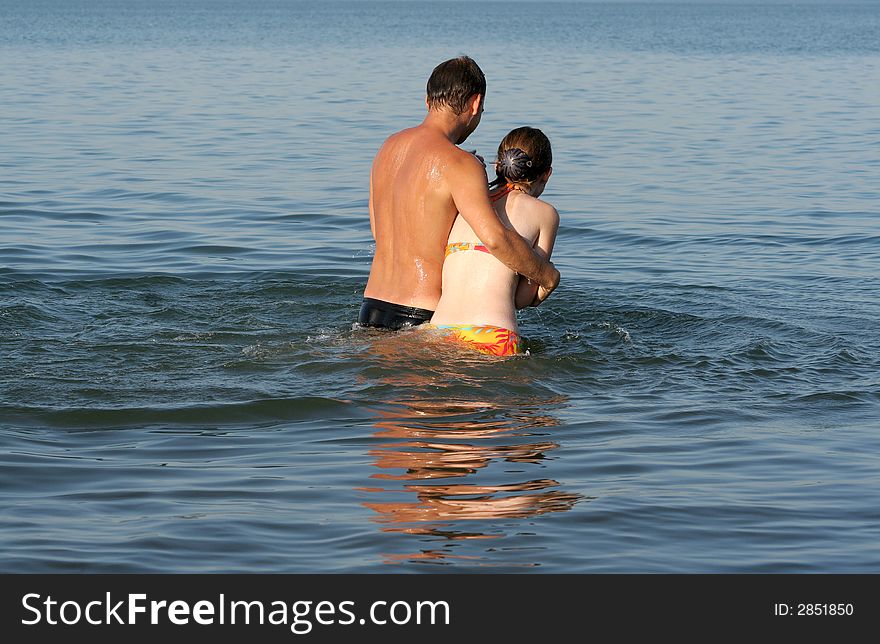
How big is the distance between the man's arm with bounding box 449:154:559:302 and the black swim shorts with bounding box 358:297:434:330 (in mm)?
661

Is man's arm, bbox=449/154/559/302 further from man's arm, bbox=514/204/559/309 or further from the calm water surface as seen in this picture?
the calm water surface

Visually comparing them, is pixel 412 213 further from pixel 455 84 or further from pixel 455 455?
pixel 455 455

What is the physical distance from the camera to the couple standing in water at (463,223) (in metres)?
6.71

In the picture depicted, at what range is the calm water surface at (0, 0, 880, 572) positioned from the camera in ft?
16.3

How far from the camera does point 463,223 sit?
6.93m

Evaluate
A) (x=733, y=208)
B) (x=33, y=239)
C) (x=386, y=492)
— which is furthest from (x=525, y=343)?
(x=733, y=208)

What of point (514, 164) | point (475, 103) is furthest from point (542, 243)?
point (475, 103)

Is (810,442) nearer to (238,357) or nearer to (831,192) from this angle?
(238,357)

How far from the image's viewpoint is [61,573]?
4.48m

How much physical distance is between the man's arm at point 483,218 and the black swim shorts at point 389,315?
66 centimetres

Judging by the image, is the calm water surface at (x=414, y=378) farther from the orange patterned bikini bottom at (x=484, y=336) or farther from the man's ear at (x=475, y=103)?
the man's ear at (x=475, y=103)

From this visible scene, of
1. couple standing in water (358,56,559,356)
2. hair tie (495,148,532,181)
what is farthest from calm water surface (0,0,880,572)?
hair tie (495,148,532,181)

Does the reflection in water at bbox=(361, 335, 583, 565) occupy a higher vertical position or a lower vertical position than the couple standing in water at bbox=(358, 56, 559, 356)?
lower
